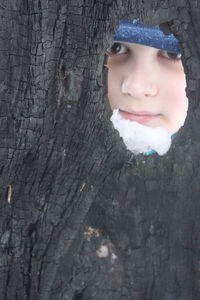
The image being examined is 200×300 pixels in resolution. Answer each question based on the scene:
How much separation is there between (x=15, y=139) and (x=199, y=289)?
0.56m

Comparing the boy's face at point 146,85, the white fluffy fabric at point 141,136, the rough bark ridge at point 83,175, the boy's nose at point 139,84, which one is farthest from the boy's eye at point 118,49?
the rough bark ridge at point 83,175

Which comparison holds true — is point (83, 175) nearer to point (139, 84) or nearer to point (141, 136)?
point (141, 136)

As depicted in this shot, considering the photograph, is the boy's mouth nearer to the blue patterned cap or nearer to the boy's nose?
the boy's nose

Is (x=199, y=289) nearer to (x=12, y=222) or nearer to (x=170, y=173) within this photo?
(x=170, y=173)

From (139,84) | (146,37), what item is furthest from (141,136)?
(146,37)

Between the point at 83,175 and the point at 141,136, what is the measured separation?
62 centimetres

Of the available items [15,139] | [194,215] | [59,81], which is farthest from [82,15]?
[194,215]

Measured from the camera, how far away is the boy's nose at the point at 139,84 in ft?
6.13

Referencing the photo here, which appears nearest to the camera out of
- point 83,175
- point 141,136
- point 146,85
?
point 83,175

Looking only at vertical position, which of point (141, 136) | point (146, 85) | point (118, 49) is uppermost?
point (118, 49)

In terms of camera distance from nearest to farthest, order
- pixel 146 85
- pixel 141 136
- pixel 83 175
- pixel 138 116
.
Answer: pixel 83 175
pixel 141 136
pixel 146 85
pixel 138 116

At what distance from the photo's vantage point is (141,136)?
1.79 meters

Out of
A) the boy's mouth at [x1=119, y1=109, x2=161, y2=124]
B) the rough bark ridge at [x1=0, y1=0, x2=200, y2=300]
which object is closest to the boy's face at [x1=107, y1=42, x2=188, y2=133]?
the boy's mouth at [x1=119, y1=109, x2=161, y2=124]

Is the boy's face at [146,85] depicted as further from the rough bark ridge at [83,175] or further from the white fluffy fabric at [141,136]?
the rough bark ridge at [83,175]
